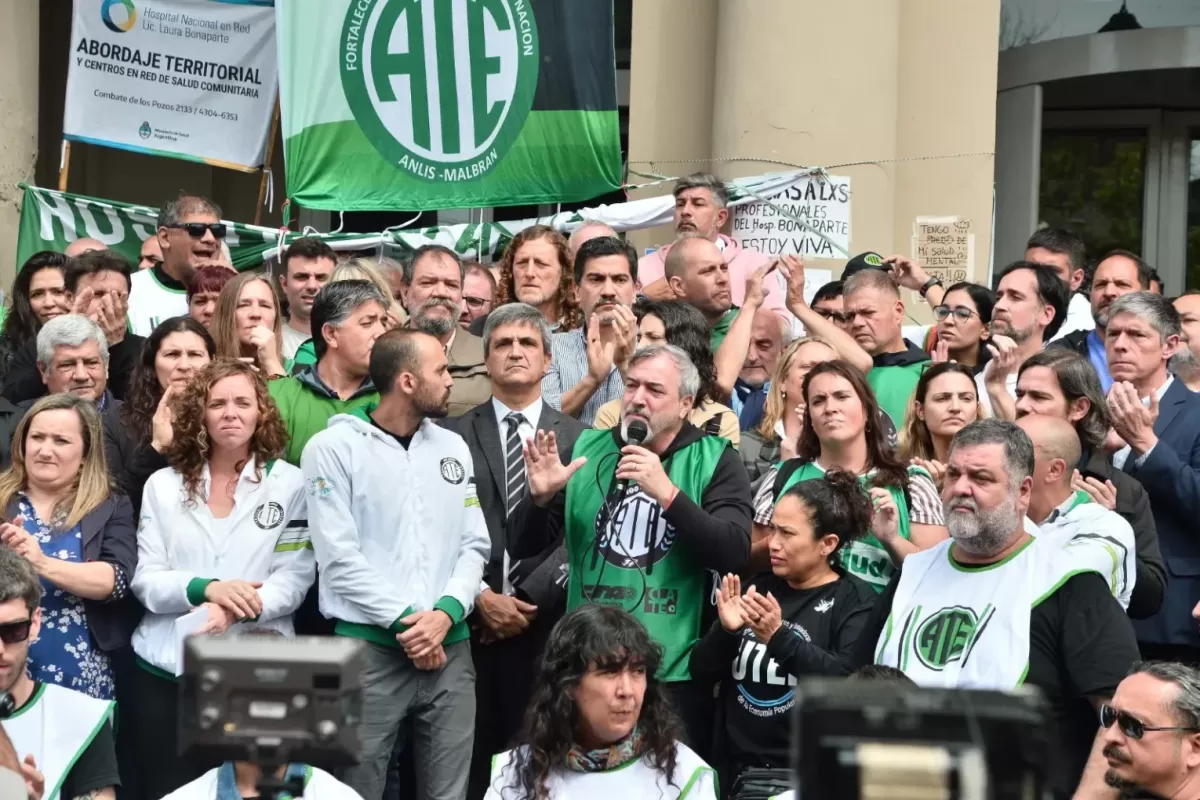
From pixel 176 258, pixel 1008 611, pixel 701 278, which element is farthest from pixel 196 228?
pixel 1008 611

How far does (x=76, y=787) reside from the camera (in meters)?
5.92

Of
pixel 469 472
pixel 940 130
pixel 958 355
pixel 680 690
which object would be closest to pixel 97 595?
pixel 469 472

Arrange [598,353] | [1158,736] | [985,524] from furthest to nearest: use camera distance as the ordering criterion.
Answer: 1. [598,353]
2. [985,524]
3. [1158,736]

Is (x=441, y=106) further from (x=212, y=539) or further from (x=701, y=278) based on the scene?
(x=212, y=539)

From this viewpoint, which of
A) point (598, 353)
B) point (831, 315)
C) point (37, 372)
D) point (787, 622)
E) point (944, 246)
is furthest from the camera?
point (944, 246)

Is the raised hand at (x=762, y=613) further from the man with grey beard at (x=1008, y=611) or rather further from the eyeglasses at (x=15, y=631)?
the eyeglasses at (x=15, y=631)

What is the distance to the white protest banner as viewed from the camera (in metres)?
10.5

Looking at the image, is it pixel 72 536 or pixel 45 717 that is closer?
pixel 45 717

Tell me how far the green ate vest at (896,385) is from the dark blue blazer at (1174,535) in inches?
45.4

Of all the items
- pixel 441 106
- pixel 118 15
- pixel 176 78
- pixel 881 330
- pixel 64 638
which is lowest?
pixel 64 638

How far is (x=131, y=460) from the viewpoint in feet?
22.9

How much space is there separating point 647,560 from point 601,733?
933mm

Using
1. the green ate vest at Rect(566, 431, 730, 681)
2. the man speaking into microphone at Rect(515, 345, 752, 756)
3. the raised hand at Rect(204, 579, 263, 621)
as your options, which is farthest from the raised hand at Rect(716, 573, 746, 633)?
the raised hand at Rect(204, 579, 263, 621)

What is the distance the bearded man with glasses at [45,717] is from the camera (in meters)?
5.68
